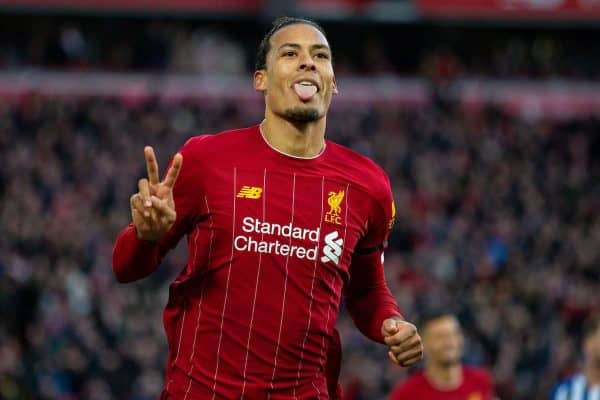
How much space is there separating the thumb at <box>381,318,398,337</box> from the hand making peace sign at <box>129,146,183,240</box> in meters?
0.79

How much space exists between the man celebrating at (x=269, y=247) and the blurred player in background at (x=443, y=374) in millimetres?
3298

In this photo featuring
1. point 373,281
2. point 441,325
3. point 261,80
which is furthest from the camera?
point 441,325

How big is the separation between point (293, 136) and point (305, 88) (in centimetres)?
17

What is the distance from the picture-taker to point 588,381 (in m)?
6.91

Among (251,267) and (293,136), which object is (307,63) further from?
(251,267)

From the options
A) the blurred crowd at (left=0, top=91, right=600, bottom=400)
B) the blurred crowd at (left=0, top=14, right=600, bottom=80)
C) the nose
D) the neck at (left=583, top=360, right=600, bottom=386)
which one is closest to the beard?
the nose

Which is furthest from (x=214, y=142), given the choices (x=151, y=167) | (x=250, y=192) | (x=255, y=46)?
(x=255, y=46)

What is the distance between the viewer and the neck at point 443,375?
7599 millimetres

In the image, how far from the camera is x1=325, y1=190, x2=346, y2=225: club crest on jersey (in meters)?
4.02

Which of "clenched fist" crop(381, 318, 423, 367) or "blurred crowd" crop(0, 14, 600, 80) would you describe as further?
"blurred crowd" crop(0, 14, 600, 80)

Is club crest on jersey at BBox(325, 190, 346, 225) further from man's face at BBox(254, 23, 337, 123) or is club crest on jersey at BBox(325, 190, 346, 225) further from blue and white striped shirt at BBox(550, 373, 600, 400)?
blue and white striped shirt at BBox(550, 373, 600, 400)

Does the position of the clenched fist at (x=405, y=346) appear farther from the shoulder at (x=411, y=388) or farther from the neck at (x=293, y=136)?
the shoulder at (x=411, y=388)

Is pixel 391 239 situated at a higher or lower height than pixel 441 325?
lower

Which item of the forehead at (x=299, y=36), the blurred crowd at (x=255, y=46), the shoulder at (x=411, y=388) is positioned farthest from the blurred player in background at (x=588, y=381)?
the blurred crowd at (x=255, y=46)
